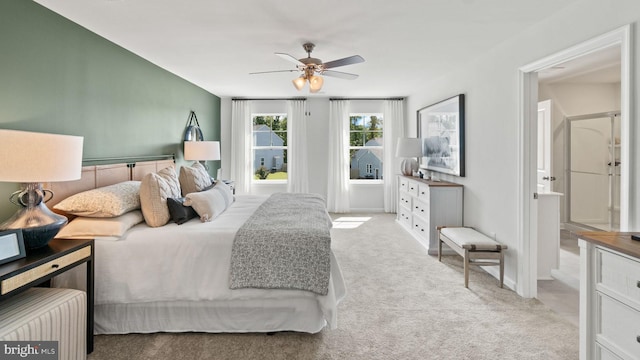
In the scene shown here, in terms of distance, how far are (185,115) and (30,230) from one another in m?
3.52

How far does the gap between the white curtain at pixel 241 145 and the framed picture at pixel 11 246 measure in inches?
198

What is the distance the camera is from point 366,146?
277 inches

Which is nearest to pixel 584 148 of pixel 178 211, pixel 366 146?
pixel 366 146

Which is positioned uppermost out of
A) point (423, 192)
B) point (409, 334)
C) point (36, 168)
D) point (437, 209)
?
point (36, 168)

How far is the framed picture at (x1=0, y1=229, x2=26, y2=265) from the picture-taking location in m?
1.66

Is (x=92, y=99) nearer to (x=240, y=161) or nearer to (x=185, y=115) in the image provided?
(x=185, y=115)

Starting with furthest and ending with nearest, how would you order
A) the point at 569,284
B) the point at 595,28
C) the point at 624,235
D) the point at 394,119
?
the point at 394,119
the point at 569,284
the point at 595,28
the point at 624,235

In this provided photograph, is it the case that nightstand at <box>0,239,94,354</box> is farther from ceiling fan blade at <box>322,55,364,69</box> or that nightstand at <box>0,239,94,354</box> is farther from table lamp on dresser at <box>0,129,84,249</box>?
ceiling fan blade at <box>322,55,364,69</box>

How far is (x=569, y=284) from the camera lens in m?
3.19

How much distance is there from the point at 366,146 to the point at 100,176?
5.15m

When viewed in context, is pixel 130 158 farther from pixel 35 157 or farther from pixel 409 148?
pixel 409 148

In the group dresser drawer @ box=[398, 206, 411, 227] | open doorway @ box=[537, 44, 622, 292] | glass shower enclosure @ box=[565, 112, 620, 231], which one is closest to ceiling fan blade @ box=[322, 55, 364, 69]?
dresser drawer @ box=[398, 206, 411, 227]

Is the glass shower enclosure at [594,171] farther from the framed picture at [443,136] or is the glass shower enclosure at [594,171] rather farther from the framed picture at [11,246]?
the framed picture at [11,246]

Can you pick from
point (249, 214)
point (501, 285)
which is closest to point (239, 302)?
point (249, 214)
